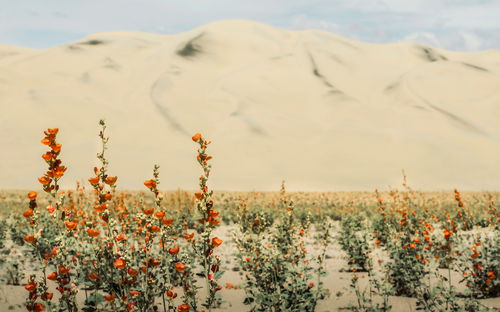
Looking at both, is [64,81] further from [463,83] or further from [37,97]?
[463,83]

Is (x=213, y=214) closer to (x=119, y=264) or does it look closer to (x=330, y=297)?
(x=119, y=264)

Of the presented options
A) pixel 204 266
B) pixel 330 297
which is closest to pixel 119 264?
pixel 204 266

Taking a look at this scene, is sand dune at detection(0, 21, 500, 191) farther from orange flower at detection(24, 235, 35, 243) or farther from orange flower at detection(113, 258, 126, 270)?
orange flower at detection(24, 235, 35, 243)

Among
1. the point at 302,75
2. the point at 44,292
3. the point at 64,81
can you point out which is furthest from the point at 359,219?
the point at 64,81

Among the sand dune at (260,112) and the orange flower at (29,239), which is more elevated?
the sand dune at (260,112)

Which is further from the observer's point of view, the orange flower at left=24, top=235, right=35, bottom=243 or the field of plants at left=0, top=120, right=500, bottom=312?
the field of plants at left=0, top=120, right=500, bottom=312

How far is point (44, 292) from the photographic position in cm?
252

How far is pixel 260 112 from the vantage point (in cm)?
4650

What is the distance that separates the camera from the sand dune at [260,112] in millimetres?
38688

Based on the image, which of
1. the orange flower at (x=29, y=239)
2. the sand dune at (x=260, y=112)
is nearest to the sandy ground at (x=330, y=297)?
the orange flower at (x=29, y=239)

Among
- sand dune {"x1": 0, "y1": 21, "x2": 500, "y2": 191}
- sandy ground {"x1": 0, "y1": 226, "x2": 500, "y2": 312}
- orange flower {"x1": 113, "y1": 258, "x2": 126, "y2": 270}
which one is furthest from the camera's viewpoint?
Result: sand dune {"x1": 0, "y1": 21, "x2": 500, "y2": 191}

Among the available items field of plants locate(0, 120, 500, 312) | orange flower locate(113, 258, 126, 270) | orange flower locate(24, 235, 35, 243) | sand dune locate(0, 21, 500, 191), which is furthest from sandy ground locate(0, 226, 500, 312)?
sand dune locate(0, 21, 500, 191)

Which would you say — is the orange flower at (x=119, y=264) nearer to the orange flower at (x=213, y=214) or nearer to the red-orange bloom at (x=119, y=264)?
the red-orange bloom at (x=119, y=264)

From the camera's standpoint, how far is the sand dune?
38.7 metres
